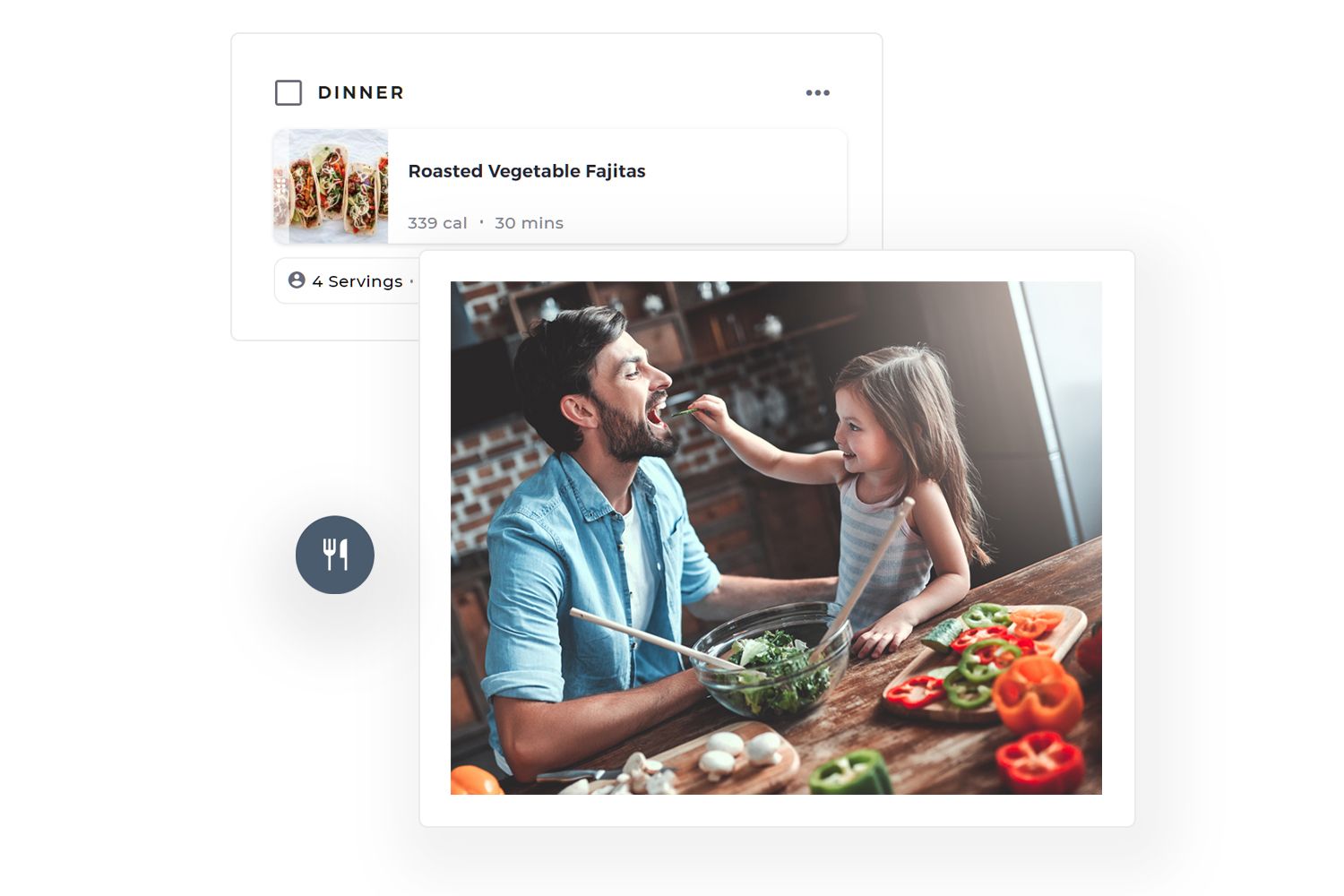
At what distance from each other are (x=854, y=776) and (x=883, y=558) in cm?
31

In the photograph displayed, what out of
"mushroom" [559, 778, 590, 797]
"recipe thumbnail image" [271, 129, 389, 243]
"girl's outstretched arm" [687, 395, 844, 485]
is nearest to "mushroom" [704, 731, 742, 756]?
"mushroom" [559, 778, 590, 797]

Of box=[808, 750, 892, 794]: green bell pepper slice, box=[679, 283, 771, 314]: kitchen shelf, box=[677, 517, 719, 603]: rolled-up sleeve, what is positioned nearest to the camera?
box=[808, 750, 892, 794]: green bell pepper slice

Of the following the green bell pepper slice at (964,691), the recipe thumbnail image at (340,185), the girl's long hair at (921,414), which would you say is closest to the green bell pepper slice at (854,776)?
the green bell pepper slice at (964,691)

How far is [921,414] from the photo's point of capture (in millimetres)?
1170

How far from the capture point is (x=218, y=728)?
3.72 ft

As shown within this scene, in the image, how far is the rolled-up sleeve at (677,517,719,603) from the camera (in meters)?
1.35

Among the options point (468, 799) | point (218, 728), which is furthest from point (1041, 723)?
point (218, 728)

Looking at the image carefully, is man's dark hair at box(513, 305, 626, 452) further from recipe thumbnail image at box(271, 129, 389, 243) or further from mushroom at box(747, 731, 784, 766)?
mushroom at box(747, 731, 784, 766)

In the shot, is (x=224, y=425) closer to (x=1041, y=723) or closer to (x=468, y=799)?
(x=468, y=799)

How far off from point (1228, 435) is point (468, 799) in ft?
3.45

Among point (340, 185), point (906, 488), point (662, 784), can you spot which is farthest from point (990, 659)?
point (340, 185)

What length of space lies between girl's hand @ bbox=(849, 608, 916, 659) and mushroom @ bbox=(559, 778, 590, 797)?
0.36 m

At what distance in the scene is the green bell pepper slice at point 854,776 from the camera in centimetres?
96

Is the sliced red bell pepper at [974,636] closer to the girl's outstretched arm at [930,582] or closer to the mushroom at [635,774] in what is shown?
the girl's outstretched arm at [930,582]
